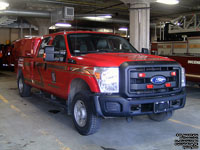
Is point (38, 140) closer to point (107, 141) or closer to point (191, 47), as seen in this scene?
point (107, 141)

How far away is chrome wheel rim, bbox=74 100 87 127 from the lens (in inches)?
202

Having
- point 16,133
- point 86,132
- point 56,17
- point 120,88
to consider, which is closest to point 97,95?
point 120,88

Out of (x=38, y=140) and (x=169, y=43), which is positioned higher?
(x=169, y=43)

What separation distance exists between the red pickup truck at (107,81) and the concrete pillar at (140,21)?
6.84m

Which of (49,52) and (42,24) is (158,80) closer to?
(49,52)

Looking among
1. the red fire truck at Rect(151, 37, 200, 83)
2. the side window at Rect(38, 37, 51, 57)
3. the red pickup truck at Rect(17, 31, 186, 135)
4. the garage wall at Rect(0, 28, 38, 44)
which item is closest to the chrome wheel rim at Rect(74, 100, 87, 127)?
the red pickup truck at Rect(17, 31, 186, 135)

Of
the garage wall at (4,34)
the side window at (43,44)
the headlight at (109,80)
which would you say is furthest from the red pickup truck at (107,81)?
the garage wall at (4,34)

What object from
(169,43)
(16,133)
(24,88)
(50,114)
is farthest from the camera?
(169,43)

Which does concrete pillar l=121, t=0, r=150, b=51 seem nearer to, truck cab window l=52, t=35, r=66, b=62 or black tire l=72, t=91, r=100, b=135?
truck cab window l=52, t=35, r=66, b=62

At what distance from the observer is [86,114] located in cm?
500

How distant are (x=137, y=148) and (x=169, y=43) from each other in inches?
312

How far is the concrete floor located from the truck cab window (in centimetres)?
114

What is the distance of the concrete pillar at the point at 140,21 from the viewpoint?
1288 cm

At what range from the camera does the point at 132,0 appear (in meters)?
13.0
